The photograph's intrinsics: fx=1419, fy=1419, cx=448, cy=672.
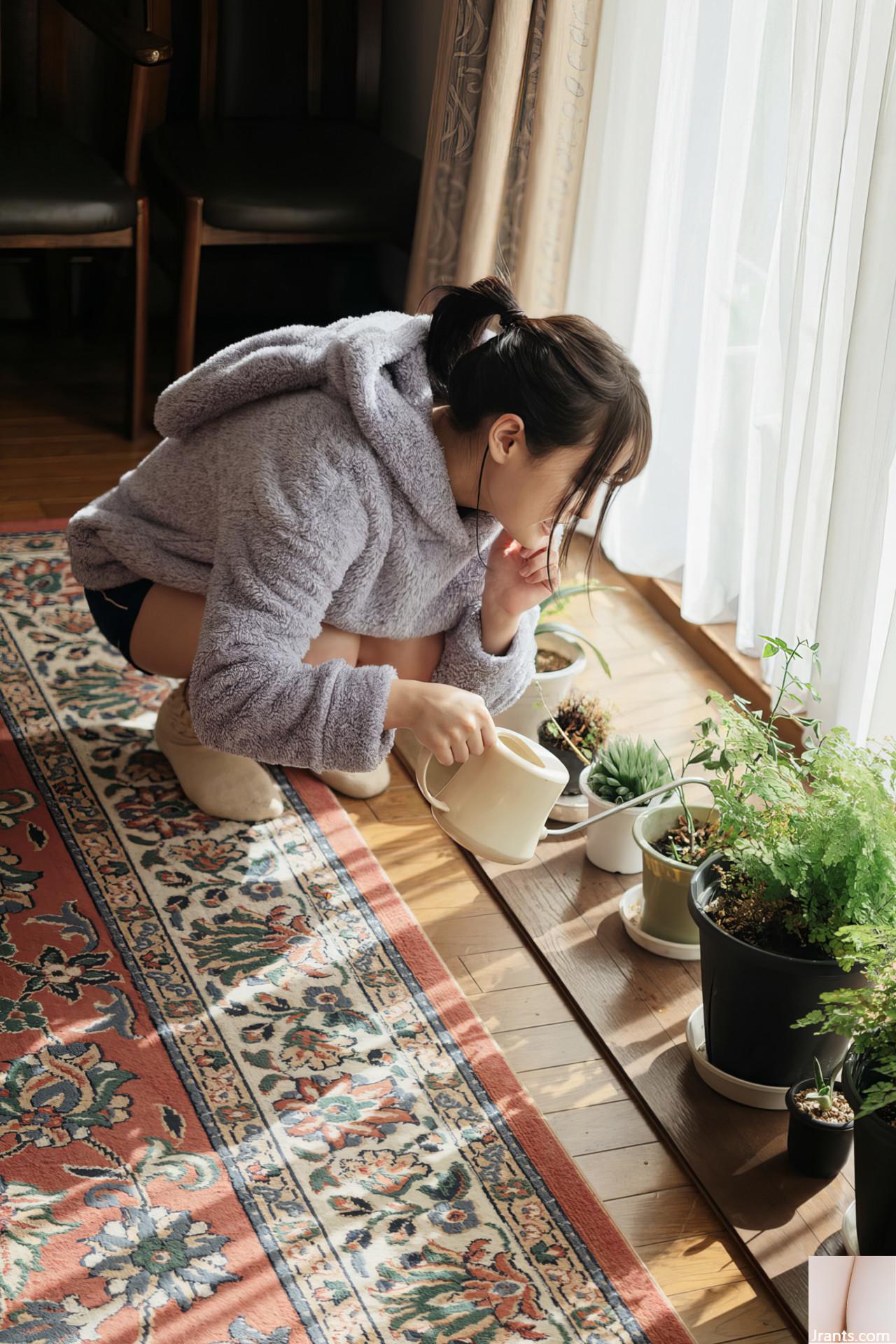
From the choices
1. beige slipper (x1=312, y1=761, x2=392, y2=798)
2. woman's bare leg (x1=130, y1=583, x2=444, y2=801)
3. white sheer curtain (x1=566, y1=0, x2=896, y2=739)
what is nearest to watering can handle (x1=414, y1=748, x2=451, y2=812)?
woman's bare leg (x1=130, y1=583, x2=444, y2=801)

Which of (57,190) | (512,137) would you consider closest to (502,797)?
(512,137)

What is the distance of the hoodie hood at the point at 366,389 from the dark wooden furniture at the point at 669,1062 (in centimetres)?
47

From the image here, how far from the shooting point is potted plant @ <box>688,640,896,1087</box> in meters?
1.34

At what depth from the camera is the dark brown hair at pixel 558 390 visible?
55.9 inches

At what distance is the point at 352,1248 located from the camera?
4.24ft

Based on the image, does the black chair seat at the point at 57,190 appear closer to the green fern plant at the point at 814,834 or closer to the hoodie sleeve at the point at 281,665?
the hoodie sleeve at the point at 281,665

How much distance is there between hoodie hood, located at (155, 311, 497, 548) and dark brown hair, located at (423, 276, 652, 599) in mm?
55

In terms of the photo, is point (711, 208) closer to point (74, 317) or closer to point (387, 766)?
point (387, 766)

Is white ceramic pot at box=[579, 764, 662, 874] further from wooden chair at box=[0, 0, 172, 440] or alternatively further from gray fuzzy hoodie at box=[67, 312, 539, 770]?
wooden chair at box=[0, 0, 172, 440]

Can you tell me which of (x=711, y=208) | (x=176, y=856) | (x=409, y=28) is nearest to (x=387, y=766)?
(x=176, y=856)

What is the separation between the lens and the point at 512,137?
8.25 feet

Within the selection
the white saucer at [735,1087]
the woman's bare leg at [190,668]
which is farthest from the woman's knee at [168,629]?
the white saucer at [735,1087]

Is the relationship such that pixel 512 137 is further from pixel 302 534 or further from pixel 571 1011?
pixel 571 1011

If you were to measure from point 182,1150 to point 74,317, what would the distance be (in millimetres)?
2480
